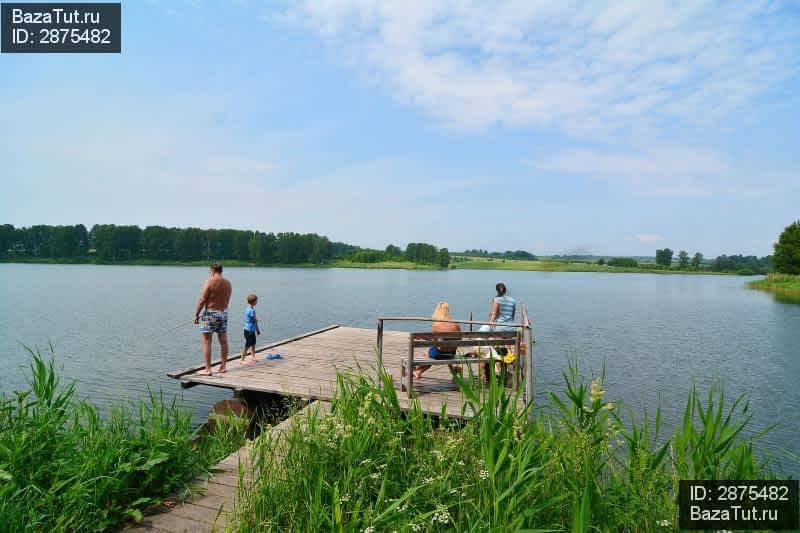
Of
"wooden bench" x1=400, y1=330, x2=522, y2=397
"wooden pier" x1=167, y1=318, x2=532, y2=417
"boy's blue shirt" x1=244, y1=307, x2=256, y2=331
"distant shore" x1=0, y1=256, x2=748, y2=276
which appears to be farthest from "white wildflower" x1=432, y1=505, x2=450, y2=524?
"distant shore" x1=0, y1=256, x2=748, y2=276

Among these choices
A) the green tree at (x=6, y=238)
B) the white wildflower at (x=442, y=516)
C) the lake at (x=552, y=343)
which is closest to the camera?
the white wildflower at (x=442, y=516)

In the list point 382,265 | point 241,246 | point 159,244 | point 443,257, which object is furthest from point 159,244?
point 443,257

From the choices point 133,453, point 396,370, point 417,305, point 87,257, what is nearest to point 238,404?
point 396,370

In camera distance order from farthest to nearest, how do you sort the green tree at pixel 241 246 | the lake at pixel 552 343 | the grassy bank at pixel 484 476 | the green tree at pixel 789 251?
the green tree at pixel 241 246
the green tree at pixel 789 251
the lake at pixel 552 343
the grassy bank at pixel 484 476

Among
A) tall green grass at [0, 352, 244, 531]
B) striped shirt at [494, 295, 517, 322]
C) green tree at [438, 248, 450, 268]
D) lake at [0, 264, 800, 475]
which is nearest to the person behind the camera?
tall green grass at [0, 352, 244, 531]

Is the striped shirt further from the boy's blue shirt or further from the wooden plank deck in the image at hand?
the boy's blue shirt

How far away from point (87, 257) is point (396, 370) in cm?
13650

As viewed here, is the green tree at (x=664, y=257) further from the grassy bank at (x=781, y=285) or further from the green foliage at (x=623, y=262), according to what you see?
the grassy bank at (x=781, y=285)

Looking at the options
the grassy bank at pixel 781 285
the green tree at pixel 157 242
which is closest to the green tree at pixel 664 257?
the grassy bank at pixel 781 285

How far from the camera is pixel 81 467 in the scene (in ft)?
13.3

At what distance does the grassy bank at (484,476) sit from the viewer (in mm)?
3080

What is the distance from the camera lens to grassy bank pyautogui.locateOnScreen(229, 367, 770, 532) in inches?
121

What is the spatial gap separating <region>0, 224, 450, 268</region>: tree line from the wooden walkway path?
400 ft

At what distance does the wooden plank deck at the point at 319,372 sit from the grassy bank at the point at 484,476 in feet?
7.32
